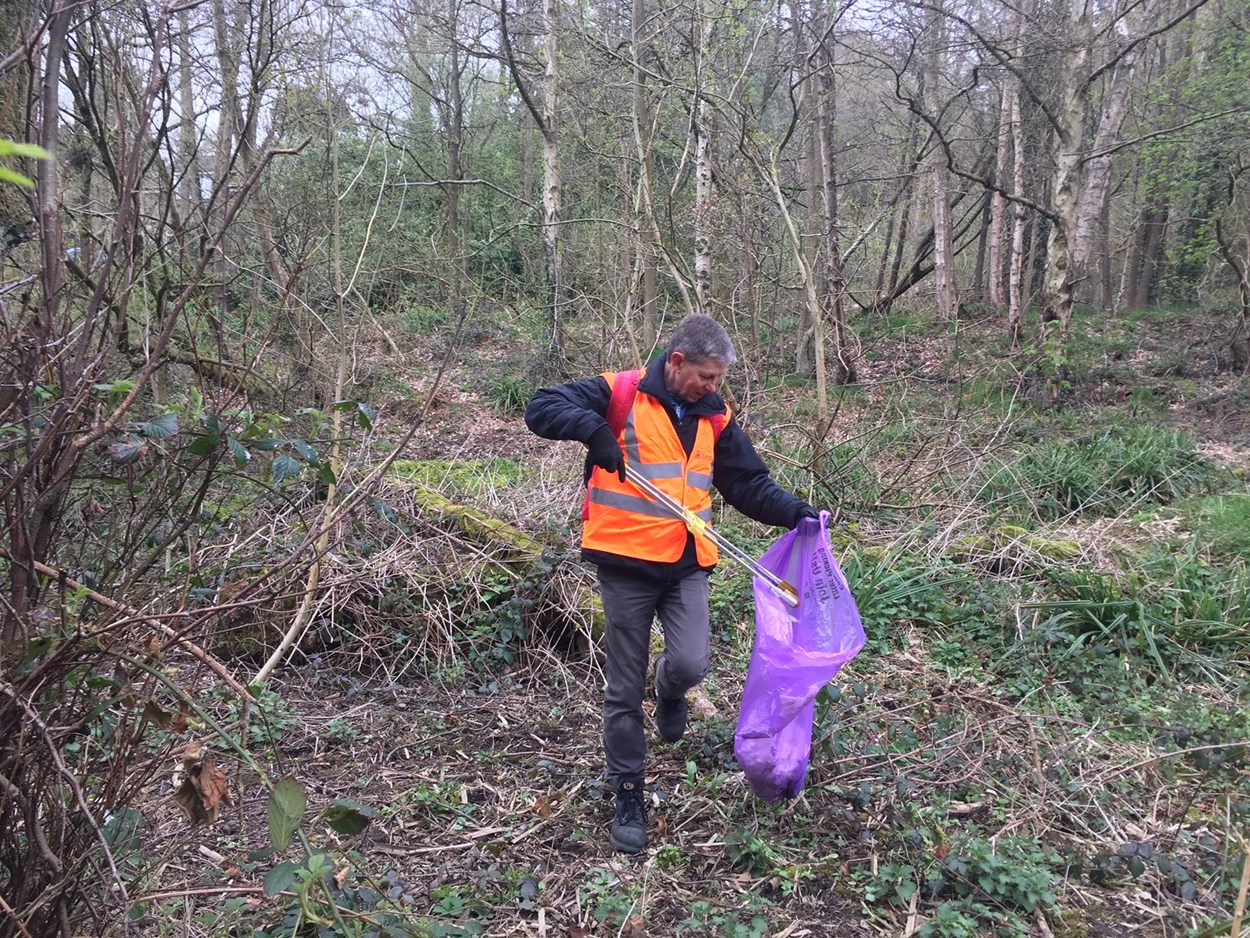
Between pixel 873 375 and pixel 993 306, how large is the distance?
19.5ft

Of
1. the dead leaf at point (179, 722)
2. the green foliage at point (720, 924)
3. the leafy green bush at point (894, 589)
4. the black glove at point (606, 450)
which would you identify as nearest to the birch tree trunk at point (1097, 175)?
the leafy green bush at point (894, 589)

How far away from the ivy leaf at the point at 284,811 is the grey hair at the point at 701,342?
1.92 m

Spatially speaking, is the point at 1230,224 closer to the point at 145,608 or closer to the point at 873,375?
the point at 873,375

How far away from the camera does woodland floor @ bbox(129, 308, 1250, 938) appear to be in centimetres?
264

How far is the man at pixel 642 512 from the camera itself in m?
2.98

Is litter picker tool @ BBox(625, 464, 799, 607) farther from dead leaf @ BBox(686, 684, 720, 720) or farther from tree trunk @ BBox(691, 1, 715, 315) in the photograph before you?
tree trunk @ BBox(691, 1, 715, 315)

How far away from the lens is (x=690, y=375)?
299 centimetres

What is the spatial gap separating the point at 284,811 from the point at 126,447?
815 millimetres

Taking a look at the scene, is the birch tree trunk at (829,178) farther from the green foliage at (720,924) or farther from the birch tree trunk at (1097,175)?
the green foliage at (720,924)

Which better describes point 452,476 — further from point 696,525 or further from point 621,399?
point 696,525

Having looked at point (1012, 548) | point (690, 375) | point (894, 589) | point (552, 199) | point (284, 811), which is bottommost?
point (894, 589)

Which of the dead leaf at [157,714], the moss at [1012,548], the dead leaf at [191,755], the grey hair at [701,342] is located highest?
the grey hair at [701,342]

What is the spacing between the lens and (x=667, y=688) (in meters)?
3.35

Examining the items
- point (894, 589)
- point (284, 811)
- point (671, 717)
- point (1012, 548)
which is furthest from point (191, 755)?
point (1012, 548)
